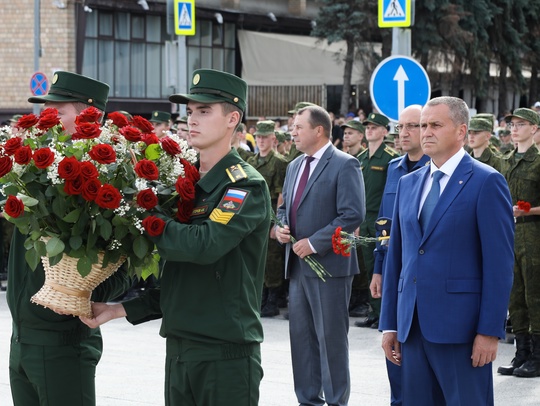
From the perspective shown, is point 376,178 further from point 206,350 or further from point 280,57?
point 280,57

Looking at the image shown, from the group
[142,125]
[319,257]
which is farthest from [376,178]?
[142,125]

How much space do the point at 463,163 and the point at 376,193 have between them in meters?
6.41

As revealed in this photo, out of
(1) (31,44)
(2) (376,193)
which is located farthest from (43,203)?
(1) (31,44)

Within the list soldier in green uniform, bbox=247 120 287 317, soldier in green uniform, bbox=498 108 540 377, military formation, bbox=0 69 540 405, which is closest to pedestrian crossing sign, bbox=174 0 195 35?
soldier in green uniform, bbox=247 120 287 317

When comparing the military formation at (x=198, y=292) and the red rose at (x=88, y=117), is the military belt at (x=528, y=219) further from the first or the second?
the red rose at (x=88, y=117)

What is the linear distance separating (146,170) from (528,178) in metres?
5.85

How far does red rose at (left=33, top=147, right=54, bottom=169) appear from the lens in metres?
4.39

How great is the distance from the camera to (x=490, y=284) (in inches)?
200

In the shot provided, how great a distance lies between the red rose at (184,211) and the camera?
461cm

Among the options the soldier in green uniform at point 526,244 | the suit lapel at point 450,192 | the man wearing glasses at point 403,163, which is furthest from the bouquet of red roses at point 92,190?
the soldier in green uniform at point 526,244

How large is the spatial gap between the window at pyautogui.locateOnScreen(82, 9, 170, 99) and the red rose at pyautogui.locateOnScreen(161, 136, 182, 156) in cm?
2573

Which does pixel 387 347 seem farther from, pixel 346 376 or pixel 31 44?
pixel 31 44

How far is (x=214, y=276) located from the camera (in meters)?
4.49

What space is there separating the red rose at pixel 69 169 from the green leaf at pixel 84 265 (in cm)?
36
